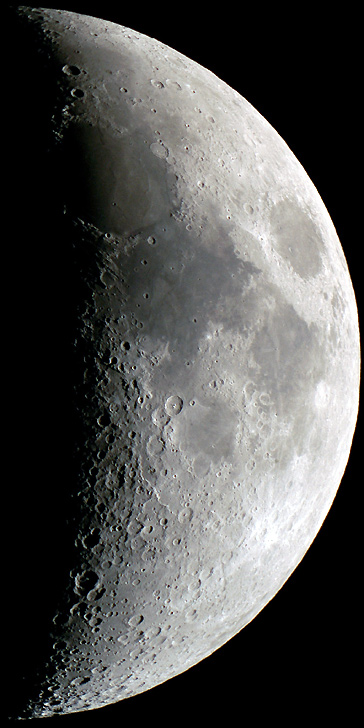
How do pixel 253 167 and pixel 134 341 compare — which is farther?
pixel 253 167

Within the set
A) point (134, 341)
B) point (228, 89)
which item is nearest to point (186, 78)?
point (228, 89)

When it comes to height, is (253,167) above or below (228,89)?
below

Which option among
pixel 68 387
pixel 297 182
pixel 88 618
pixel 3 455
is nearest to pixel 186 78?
pixel 297 182

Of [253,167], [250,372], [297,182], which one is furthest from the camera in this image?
[297,182]

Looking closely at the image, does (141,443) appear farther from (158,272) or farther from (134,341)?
(158,272)

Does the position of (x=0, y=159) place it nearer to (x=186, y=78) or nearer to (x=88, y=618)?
(x=186, y=78)

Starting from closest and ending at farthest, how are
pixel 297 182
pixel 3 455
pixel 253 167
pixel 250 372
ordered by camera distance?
pixel 3 455 < pixel 250 372 < pixel 253 167 < pixel 297 182

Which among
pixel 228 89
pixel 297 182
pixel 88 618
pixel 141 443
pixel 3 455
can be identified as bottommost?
pixel 88 618
